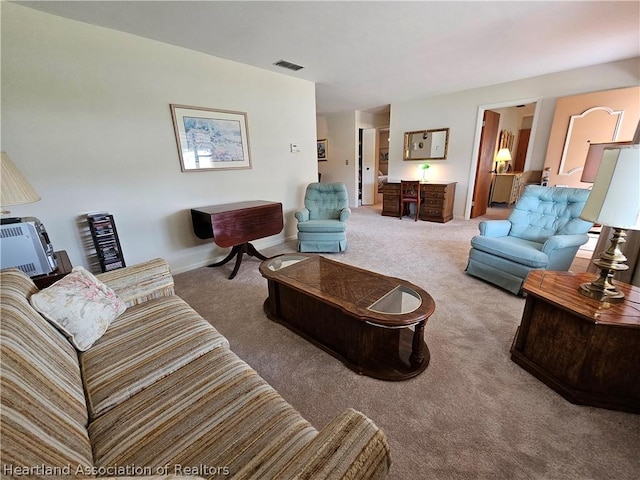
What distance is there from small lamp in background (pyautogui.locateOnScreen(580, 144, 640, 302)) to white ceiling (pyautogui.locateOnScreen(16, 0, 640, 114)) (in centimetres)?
174

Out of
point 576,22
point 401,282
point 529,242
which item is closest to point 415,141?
point 576,22

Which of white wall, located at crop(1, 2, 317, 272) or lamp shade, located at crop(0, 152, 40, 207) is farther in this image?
white wall, located at crop(1, 2, 317, 272)

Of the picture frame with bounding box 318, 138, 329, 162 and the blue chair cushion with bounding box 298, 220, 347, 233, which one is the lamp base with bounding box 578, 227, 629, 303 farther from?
the picture frame with bounding box 318, 138, 329, 162

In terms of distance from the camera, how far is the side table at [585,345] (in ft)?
3.98

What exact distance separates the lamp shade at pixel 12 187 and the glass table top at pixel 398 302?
200 centimetres

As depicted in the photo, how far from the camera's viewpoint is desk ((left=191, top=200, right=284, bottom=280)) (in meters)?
2.68

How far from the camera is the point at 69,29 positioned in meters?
2.12

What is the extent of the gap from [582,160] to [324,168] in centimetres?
498

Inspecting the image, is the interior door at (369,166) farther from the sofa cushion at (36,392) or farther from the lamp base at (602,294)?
the sofa cushion at (36,392)

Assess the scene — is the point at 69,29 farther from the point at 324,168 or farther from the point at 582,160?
the point at 582,160

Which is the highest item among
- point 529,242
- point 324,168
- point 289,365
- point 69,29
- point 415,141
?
point 69,29

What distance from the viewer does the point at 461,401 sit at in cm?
136

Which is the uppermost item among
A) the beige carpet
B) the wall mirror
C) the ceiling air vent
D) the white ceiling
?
the ceiling air vent

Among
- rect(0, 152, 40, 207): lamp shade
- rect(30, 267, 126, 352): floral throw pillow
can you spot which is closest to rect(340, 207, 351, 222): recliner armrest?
rect(30, 267, 126, 352): floral throw pillow
